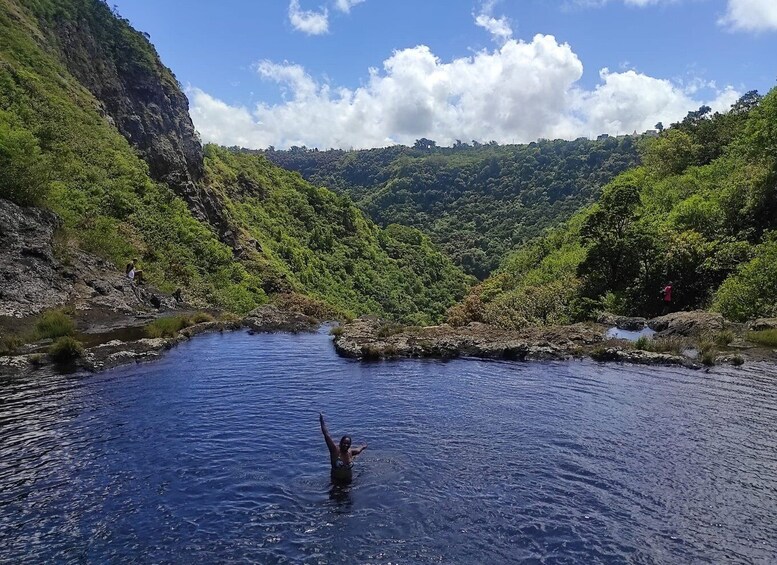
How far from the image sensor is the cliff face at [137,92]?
8150cm

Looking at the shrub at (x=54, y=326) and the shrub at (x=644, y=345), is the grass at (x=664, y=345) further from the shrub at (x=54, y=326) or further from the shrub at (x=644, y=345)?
the shrub at (x=54, y=326)

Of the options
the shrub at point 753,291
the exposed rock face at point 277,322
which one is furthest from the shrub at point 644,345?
the exposed rock face at point 277,322

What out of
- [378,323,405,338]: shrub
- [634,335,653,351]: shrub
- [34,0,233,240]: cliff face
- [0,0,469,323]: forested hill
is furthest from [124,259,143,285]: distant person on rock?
[634,335,653,351]: shrub

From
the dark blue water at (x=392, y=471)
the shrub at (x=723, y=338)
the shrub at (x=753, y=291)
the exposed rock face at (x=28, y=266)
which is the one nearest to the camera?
the dark blue water at (x=392, y=471)

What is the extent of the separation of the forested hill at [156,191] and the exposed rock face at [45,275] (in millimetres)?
1416

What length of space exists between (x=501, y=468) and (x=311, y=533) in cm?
627

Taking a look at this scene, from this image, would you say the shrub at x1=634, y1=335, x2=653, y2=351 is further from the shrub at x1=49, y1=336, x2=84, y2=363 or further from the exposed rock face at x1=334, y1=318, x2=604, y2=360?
the shrub at x1=49, y1=336, x2=84, y2=363

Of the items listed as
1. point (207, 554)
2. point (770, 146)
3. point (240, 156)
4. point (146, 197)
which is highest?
point (240, 156)

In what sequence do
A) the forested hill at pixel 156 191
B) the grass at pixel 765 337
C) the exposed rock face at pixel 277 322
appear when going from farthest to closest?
the forested hill at pixel 156 191 → the exposed rock face at pixel 277 322 → the grass at pixel 765 337

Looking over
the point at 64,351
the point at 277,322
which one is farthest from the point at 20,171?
the point at 277,322

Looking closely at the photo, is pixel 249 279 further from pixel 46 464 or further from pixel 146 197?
pixel 46 464

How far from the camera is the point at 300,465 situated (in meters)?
16.1

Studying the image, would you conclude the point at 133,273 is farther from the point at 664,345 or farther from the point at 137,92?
the point at 137,92

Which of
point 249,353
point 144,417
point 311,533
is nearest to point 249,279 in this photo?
point 249,353
